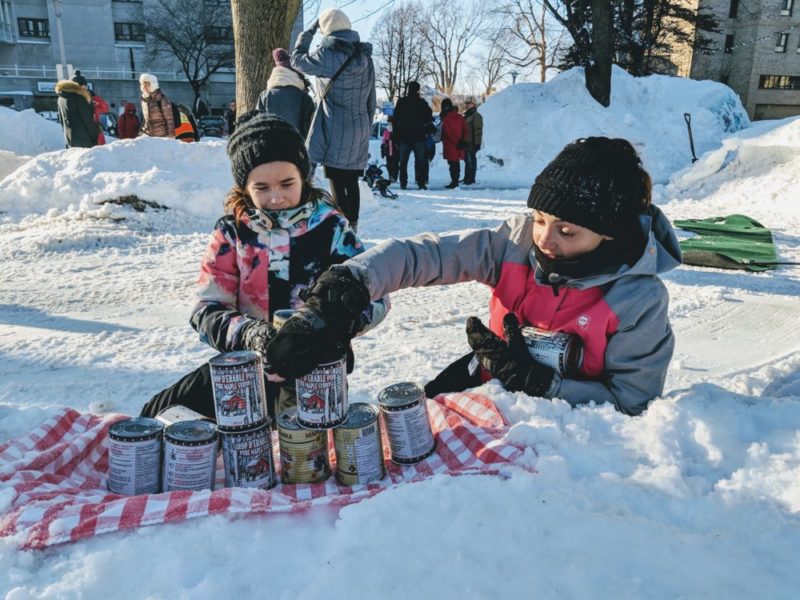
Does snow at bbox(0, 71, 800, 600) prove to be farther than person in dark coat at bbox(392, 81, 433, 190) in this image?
No

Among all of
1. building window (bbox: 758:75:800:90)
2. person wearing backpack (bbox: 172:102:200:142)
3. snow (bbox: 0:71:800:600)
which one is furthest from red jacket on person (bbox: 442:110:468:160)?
building window (bbox: 758:75:800:90)

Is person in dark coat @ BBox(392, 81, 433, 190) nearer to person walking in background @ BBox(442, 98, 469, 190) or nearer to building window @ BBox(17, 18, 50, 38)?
person walking in background @ BBox(442, 98, 469, 190)

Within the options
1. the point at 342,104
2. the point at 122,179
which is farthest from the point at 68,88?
the point at 342,104

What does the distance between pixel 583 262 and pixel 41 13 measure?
54990 mm

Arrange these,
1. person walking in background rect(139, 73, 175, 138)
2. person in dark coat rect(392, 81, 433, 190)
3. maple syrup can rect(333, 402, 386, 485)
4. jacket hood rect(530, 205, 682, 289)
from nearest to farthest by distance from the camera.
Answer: maple syrup can rect(333, 402, 386, 485)
jacket hood rect(530, 205, 682, 289)
person walking in background rect(139, 73, 175, 138)
person in dark coat rect(392, 81, 433, 190)

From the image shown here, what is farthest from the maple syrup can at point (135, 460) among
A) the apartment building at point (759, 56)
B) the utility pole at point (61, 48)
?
the apartment building at point (759, 56)

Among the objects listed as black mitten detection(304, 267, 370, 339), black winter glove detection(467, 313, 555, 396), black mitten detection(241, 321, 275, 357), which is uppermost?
black mitten detection(304, 267, 370, 339)

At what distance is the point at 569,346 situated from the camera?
2232 mm

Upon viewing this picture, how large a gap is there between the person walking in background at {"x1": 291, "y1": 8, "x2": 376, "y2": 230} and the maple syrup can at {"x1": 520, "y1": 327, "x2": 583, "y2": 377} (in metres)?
4.01

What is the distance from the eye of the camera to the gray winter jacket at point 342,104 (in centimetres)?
572

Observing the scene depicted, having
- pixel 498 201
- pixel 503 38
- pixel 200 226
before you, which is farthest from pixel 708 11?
pixel 200 226

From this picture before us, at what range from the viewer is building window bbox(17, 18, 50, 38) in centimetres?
4572

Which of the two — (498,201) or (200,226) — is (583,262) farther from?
(498,201)

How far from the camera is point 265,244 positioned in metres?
2.60
